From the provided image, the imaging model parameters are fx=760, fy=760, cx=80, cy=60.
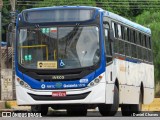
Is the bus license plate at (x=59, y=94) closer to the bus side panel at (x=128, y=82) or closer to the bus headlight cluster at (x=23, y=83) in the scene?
the bus headlight cluster at (x=23, y=83)

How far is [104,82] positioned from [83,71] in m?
0.68

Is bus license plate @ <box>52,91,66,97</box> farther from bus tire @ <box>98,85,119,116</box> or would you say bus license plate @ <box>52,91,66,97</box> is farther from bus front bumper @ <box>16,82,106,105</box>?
bus tire @ <box>98,85,119,116</box>

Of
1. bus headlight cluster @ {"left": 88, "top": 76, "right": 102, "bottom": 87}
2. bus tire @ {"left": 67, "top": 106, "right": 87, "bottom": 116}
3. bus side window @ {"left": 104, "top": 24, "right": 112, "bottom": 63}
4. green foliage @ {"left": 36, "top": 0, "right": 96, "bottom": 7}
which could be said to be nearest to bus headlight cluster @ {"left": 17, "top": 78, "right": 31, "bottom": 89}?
bus headlight cluster @ {"left": 88, "top": 76, "right": 102, "bottom": 87}

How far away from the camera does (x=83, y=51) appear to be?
2192cm

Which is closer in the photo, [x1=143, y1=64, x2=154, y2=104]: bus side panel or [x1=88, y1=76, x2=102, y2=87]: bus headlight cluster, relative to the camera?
[x1=88, y1=76, x2=102, y2=87]: bus headlight cluster

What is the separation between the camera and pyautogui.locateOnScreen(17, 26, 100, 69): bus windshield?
71.9ft

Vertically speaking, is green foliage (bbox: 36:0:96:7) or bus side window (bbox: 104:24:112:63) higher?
green foliage (bbox: 36:0:96:7)

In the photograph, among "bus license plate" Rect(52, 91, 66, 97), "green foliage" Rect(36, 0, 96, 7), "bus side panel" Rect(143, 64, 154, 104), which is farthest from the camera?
"green foliage" Rect(36, 0, 96, 7)

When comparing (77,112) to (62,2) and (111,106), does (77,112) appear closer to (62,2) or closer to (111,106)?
(111,106)

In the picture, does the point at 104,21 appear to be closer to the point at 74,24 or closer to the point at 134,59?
the point at 74,24

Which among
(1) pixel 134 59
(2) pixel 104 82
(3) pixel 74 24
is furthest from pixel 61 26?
(1) pixel 134 59

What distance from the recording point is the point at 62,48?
2203cm

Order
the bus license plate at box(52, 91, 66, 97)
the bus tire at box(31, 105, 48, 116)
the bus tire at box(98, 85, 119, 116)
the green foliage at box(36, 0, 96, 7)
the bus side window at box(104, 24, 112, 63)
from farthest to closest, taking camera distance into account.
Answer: the green foliage at box(36, 0, 96, 7) → the bus tire at box(31, 105, 48, 116) → the bus tire at box(98, 85, 119, 116) → the bus side window at box(104, 24, 112, 63) → the bus license plate at box(52, 91, 66, 97)

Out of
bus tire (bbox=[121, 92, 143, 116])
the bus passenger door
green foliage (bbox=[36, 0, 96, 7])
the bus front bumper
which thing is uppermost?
green foliage (bbox=[36, 0, 96, 7])
